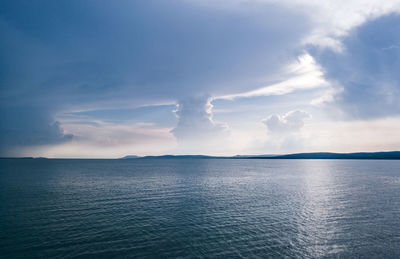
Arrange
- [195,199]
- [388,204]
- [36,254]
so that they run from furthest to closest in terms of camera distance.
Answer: [195,199]
[388,204]
[36,254]

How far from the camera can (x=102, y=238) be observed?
91.5 feet

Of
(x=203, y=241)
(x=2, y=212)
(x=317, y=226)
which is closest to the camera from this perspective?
(x=203, y=241)

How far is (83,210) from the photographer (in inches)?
1625

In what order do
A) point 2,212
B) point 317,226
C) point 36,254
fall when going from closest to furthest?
point 36,254 < point 317,226 < point 2,212

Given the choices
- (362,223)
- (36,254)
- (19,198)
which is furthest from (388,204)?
(19,198)

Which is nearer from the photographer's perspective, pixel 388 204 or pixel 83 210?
pixel 83 210

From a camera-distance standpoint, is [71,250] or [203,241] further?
[203,241]

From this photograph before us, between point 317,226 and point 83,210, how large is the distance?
37.9 metres

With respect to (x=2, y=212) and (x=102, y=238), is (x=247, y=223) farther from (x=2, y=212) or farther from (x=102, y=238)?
(x=2, y=212)

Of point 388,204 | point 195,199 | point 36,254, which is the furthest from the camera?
point 195,199

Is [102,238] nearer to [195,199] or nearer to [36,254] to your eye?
[36,254]

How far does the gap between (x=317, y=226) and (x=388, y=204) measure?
87.9 feet

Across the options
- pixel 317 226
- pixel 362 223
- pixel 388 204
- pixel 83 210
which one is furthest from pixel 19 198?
pixel 388 204

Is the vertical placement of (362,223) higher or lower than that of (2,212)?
lower
